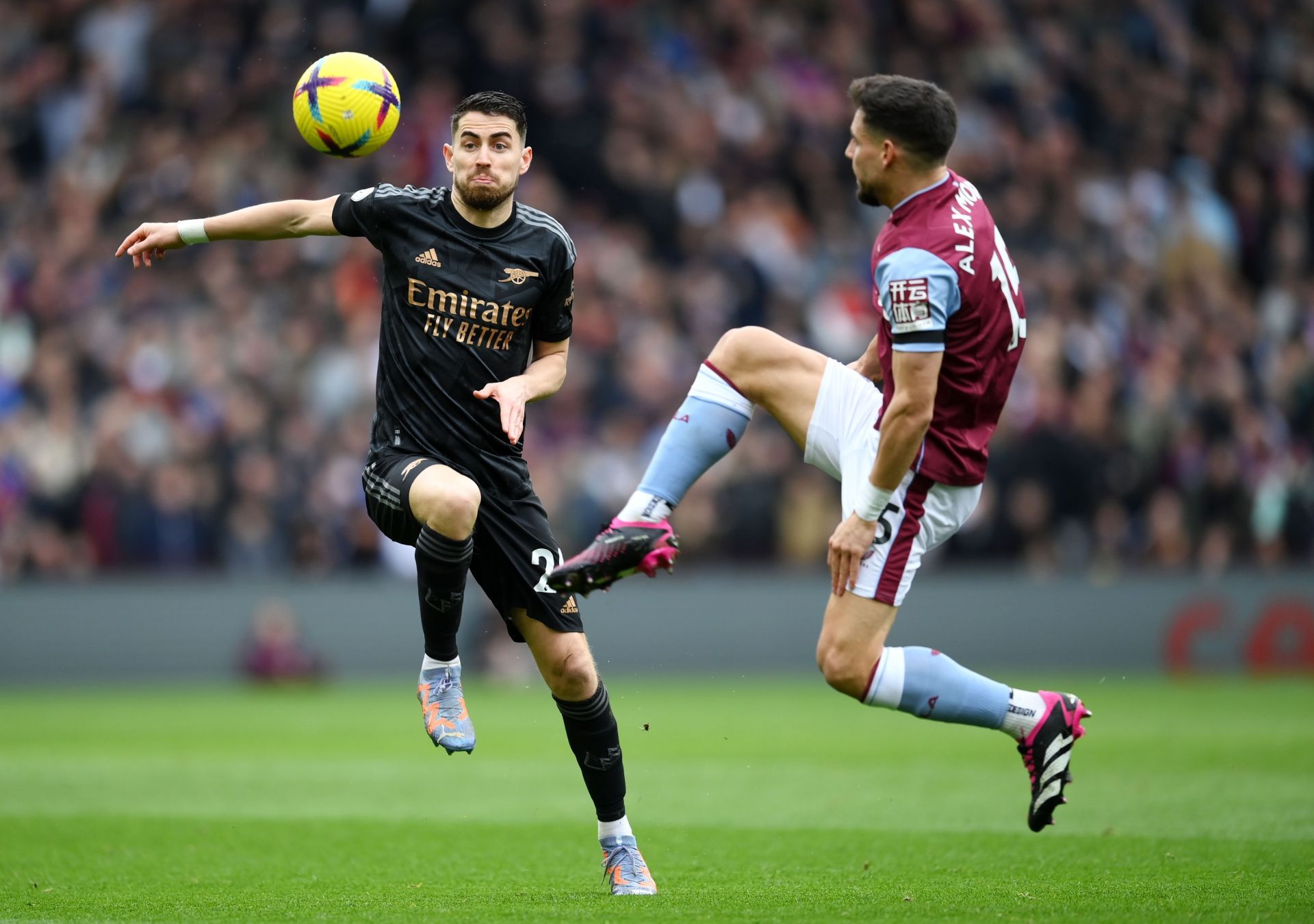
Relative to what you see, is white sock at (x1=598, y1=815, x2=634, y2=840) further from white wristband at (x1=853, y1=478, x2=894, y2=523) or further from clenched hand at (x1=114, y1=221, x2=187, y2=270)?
clenched hand at (x1=114, y1=221, x2=187, y2=270)

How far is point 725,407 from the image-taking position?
679 centimetres

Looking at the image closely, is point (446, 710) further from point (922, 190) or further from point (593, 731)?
point (922, 190)

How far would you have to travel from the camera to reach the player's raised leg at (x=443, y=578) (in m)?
6.57

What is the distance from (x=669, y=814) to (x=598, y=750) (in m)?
2.57

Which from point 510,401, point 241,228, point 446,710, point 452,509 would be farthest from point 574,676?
point 241,228

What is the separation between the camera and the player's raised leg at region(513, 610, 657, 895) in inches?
274

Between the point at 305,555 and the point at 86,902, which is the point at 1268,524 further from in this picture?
the point at 86,902

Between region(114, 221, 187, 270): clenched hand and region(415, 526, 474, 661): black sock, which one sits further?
region(114, 221, 187, 270): clenched hand

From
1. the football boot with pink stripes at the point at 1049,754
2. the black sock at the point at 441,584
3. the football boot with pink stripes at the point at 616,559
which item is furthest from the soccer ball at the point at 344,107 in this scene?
the football boot with pink stripes at the point at 1049,754

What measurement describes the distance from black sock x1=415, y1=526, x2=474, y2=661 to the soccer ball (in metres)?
1.68

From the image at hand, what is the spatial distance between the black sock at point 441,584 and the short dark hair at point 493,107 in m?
1.64

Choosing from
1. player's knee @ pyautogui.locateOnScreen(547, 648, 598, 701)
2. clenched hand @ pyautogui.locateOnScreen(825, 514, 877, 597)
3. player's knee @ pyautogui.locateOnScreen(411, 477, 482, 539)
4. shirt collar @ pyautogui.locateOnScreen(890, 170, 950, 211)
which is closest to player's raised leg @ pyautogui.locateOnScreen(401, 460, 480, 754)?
player's knee @ pyautogui.locateOnScreen(411, 477, 482, 539)

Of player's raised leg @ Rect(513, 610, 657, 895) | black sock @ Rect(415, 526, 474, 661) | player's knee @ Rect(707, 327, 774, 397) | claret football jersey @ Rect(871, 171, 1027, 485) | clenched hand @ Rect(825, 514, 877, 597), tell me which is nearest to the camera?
claret football jersey @ Rect(871, 171, 1027, 485)

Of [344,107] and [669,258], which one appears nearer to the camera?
[344,107]
